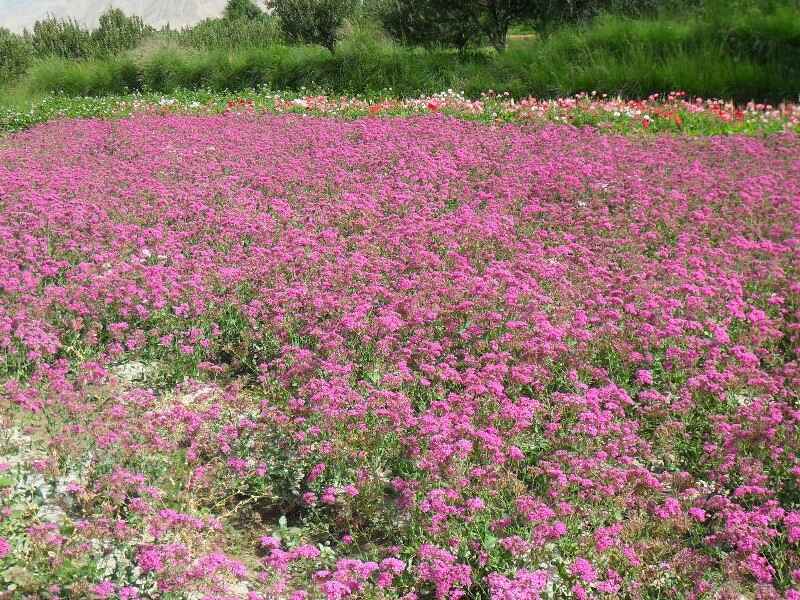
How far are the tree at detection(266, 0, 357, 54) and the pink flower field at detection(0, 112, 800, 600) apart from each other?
1851cm

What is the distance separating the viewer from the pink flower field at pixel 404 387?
12.5 ft

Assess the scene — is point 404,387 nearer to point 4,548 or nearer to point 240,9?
point 4,548

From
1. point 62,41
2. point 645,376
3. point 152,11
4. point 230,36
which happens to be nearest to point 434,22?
point 230,36

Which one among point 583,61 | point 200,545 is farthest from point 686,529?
point 583,61

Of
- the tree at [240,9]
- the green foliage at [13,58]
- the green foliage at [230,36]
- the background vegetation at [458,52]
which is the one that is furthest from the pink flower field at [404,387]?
the tree at [240,9]

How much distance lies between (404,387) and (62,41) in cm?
3499

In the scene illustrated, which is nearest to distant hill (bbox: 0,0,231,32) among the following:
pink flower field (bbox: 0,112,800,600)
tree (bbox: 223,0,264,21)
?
tree (bbox: 223,0,264,21)

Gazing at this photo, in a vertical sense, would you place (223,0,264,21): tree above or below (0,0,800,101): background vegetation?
above

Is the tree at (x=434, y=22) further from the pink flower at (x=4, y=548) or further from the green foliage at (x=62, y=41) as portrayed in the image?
the pink flower at (x=4, y=548)

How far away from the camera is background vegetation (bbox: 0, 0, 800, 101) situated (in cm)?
1561

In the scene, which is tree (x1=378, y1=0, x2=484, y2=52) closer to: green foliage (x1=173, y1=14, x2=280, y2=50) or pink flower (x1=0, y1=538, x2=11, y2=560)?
green foliage (x1=173, y1=14, x2=280, y2=50)

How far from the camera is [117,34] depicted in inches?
1351

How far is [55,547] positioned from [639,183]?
7004 millimetres

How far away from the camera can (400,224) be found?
25.2ft
